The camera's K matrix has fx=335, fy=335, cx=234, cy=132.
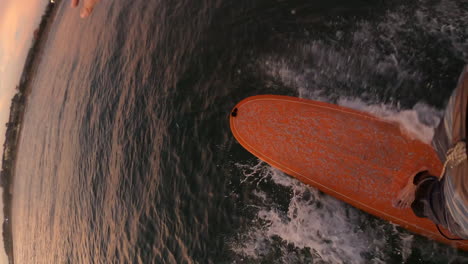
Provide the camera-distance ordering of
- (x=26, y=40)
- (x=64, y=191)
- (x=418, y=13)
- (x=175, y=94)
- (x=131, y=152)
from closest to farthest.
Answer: (x=418, y=13) < (x=175, y=94) < (x=131, y=152) < (x=64, y=191) < (x=26, y=40)

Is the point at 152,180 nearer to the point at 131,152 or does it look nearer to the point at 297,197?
the point at 131,152

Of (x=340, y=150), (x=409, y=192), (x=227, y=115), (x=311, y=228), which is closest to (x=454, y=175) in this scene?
→ (x=409, y=192)

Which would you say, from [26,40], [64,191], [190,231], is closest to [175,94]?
[190,231]

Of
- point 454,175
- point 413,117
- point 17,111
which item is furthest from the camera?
point 17,111

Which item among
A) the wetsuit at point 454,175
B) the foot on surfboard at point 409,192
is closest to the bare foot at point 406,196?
the foot on surfboard at point 409,192

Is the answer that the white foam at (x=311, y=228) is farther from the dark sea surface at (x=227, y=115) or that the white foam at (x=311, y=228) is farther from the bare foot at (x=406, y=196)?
the bare foot at (x=406, y=196)

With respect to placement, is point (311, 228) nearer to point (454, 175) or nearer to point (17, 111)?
point (454, 175)
